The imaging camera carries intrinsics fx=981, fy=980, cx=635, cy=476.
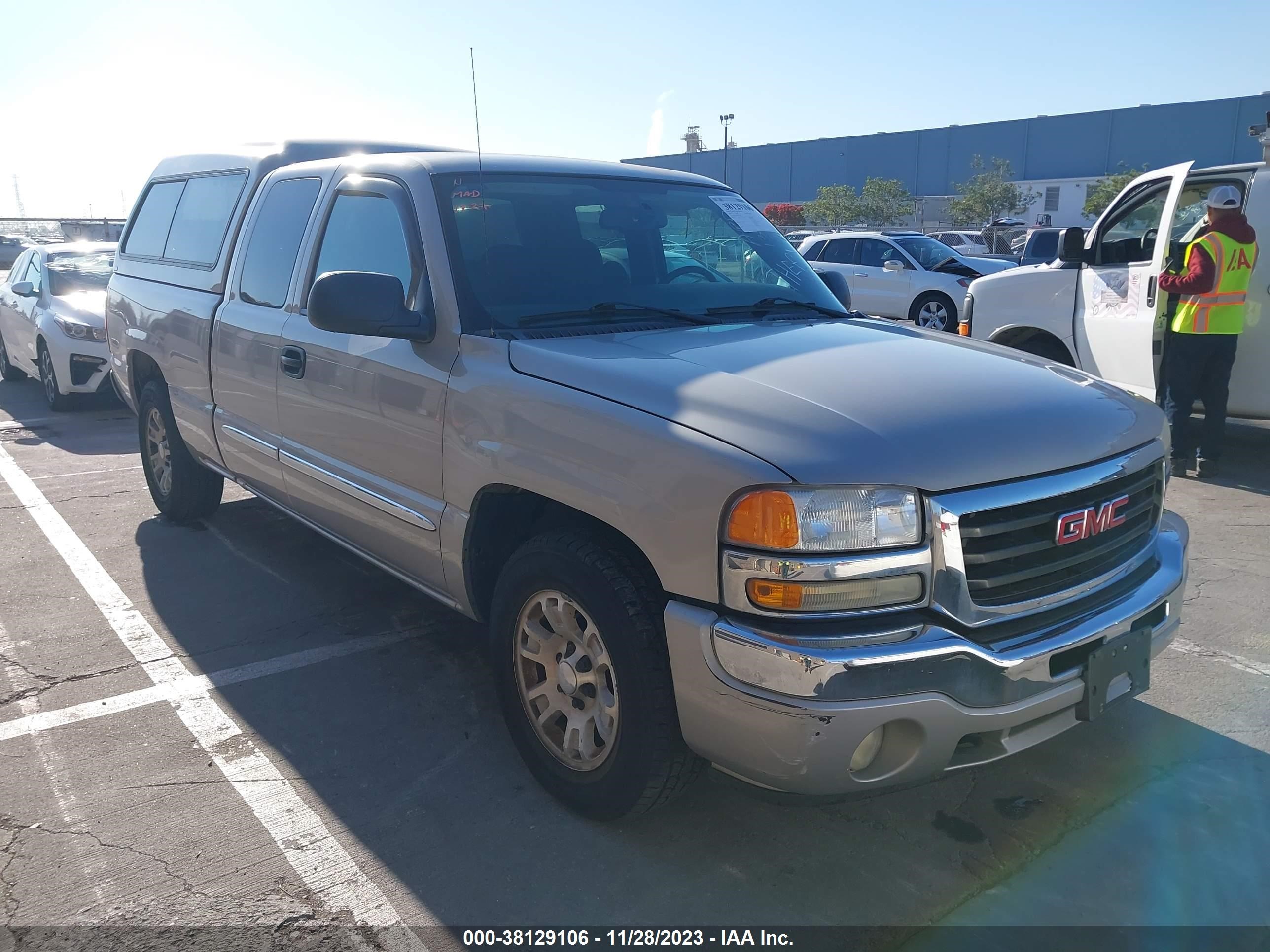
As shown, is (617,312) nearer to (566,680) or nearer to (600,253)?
(600,253)

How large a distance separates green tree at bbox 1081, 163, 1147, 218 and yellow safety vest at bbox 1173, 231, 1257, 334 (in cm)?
4211

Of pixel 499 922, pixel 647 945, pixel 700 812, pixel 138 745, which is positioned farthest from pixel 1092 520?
A: pixel 138 745

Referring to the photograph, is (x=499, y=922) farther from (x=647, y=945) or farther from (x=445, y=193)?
(x=445, y=193)

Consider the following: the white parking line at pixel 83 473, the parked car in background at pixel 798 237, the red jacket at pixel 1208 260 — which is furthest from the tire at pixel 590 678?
the parked car in background at pixel 798 237

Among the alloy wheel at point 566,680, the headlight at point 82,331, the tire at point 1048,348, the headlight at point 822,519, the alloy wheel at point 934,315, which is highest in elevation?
the headlight at point 822,519

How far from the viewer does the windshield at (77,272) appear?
409 inches

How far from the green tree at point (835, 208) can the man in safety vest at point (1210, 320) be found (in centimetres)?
4759

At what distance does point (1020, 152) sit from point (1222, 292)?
6295cm

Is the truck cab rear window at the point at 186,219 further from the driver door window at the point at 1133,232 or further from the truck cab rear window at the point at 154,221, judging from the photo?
the driver door window at the point at 1133,232

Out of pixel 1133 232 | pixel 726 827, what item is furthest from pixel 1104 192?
pixel 726 827

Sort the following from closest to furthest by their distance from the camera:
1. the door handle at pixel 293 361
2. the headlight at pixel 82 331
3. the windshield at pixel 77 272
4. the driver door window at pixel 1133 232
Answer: the door handle at pixel 293 361 → the driver door window at pixel 1133 232 → the headlight at pixel 82 331 → the windshield at pixel 77 272

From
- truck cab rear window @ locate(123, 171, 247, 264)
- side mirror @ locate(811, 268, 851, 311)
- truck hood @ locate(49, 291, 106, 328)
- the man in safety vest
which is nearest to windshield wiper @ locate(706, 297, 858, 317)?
side mirror @ locate(811, 268, 851, 311)

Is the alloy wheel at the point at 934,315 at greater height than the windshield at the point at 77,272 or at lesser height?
lesser

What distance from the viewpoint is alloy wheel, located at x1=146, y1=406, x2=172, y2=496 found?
5883 millimetres
